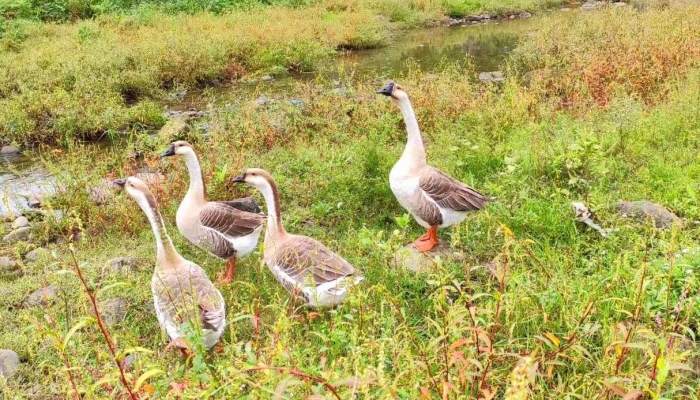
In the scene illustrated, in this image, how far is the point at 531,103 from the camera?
901 cm

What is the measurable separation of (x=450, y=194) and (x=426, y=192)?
0.73ft

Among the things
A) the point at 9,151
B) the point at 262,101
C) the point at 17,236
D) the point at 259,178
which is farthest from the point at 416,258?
the point at 9,151

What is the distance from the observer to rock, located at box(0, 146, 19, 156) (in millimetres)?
10234

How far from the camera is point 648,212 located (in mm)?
4988

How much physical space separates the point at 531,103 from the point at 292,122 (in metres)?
4.05

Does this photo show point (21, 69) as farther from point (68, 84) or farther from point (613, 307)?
point (613, 307)

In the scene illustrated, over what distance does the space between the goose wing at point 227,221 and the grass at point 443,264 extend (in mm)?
464

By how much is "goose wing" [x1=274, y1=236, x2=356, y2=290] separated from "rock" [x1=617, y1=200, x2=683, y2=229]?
2762mm

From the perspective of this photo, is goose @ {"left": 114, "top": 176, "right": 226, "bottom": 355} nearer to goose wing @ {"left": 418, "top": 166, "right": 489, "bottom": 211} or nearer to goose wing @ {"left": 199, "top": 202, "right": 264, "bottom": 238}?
goose wing @ {"left": 199, "top": 202, "right": 264, "bottom": 238}

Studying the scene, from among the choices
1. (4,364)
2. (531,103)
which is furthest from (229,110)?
(4,364)

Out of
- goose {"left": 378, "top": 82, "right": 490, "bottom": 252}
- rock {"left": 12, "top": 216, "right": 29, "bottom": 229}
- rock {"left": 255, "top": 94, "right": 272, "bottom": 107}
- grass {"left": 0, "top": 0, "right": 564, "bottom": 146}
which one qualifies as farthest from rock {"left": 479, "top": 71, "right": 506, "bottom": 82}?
rock {"left": 12, "top": 216, "right": 29, "bottom": 229}

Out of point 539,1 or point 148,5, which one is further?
point 539,1

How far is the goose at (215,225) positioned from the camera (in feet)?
16.7

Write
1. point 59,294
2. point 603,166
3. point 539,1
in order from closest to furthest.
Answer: point 59,294
point 603,166
point 539,1
